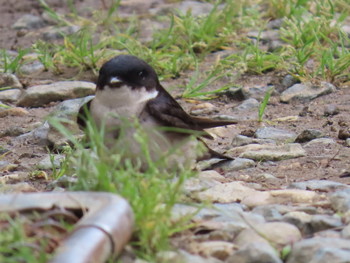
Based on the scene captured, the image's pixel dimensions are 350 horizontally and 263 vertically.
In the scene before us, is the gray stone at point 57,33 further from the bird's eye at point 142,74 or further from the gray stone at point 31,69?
the bird's eye at point 142,74

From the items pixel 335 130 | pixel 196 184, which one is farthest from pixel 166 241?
pixel 335 130

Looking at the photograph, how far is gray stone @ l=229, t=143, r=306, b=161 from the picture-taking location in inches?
214

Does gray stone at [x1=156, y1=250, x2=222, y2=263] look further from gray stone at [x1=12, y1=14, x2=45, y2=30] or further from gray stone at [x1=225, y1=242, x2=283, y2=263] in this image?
gray stone at [x1=12, y1=14, x2=45, y2=30]

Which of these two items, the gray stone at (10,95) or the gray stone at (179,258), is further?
the gray stone at (10,95)

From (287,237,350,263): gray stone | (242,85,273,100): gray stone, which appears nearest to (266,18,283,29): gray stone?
(242,85,273,100): gray stone

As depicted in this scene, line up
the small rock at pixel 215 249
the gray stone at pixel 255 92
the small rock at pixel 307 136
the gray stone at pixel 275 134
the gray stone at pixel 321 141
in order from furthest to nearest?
the gray stone at pixel 255 92 < the gray stone at pixel 275 134 < the small rock at pixel 307 136 < the gray stone at pixel 321 141 < the small rock at pixel 215 249

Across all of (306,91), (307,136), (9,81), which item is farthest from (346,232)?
(9,81)

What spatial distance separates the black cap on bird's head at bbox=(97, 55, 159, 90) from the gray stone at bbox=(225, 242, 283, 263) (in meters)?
1.85

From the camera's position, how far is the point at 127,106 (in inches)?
196

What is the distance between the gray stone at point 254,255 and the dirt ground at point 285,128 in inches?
52.1

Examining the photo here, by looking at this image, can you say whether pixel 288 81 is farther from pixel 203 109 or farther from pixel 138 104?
pixel 138 104

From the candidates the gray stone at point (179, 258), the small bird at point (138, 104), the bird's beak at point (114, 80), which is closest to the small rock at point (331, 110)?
the small bird at point (138, 104)

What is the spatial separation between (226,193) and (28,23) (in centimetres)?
544

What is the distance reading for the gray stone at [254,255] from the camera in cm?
334
